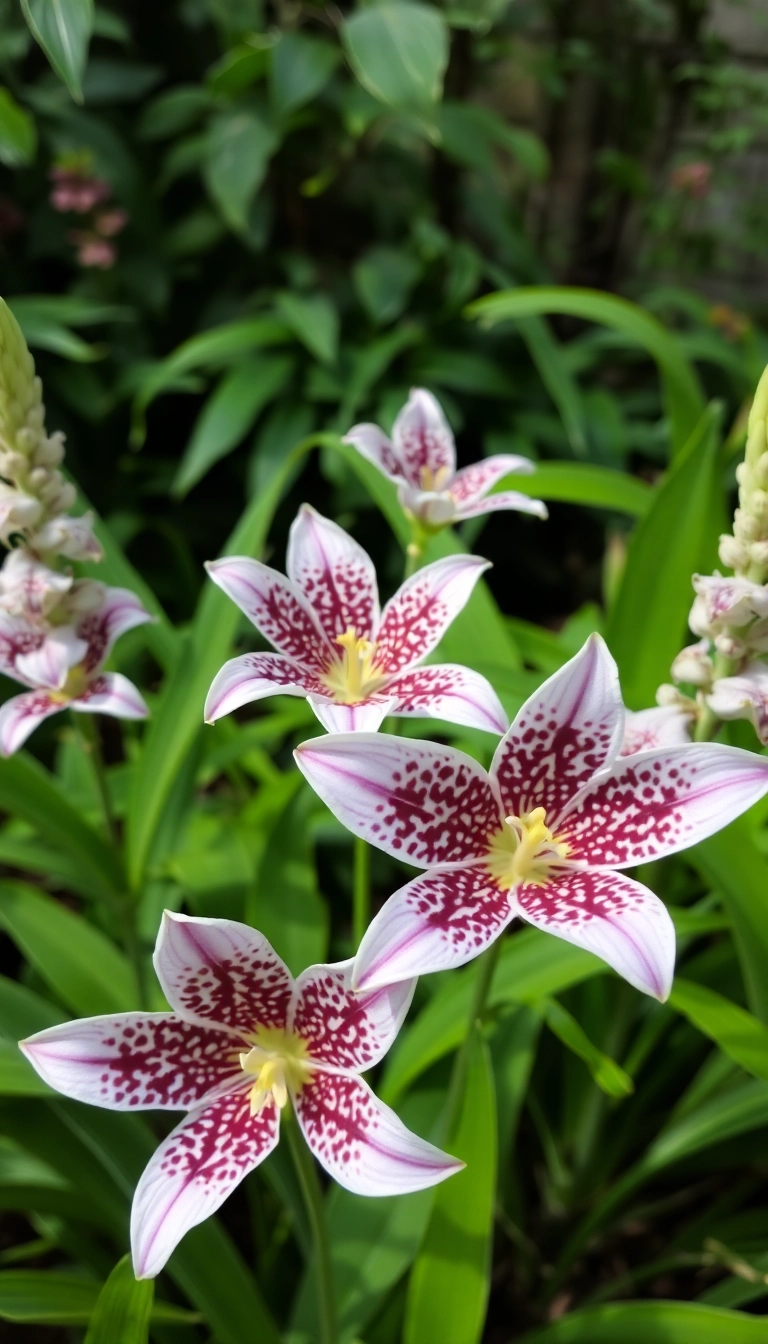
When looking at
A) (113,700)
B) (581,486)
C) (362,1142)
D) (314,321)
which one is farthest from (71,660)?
(314,321)

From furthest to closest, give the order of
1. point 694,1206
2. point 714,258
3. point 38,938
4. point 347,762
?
A: point 714,258, point 694,1206, point 38,938, point 347,762

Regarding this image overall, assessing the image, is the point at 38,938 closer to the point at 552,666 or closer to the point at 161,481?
the point at 552,666

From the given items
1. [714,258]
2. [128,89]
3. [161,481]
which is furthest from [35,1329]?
[714,258]

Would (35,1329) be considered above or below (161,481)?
below

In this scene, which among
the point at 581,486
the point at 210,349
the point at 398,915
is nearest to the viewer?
the point at 398,915

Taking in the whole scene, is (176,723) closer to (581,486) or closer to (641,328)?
(581,486)

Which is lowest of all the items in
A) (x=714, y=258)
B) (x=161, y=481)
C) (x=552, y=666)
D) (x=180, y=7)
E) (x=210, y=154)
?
(x=161, y=481)

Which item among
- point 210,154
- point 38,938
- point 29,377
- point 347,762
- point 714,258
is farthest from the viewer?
point 714,258
